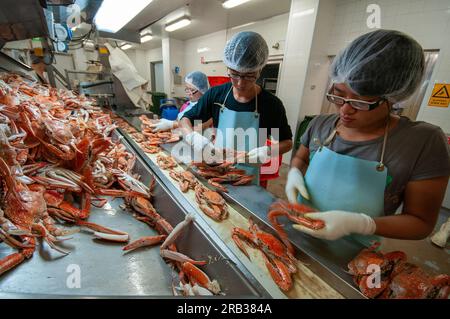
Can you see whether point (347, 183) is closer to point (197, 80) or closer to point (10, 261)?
point (10, 261)

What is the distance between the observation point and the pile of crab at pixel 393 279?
658mm

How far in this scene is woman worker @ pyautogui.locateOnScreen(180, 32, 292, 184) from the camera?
1.70 m

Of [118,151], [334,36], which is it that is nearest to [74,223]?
[118,151]

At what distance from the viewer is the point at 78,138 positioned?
1.50 metres

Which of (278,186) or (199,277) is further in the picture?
(278,186)

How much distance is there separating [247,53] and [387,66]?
1.06 meters

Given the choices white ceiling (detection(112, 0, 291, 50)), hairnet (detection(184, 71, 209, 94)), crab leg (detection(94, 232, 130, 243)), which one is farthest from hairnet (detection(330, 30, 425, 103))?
white ceiling (detection(112, 0, 291, 50))

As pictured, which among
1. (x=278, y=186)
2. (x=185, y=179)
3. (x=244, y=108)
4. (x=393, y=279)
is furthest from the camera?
(x=278, y=186)

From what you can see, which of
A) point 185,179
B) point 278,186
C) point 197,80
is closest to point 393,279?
point 185,179

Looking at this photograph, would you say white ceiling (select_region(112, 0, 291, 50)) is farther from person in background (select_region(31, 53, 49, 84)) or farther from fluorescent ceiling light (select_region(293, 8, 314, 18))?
person in background (select_region(31, 53, 49, 84))

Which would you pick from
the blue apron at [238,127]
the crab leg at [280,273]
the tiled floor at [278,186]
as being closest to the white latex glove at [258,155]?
the blue apron at [238,127]

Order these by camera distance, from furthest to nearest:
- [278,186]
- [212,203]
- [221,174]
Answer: [278,186] → [221,174] → [212,203]

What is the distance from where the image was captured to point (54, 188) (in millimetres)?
1188
